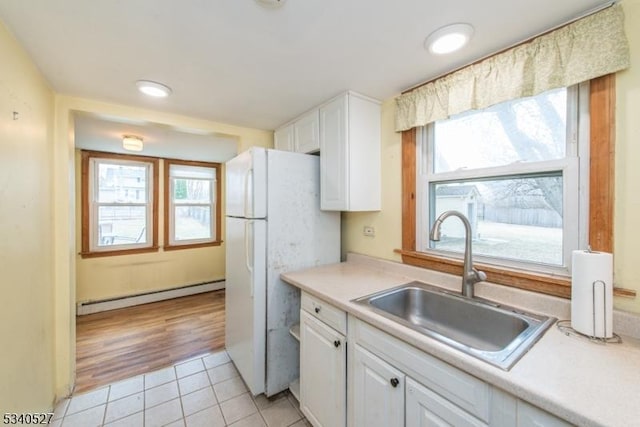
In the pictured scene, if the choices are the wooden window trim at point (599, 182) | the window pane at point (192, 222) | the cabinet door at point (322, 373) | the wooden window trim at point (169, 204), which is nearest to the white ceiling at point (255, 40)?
the wooden window trim at point (599, 182)

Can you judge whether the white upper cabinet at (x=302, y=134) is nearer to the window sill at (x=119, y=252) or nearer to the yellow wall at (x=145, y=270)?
the yellow wall at (x=145, y=270)

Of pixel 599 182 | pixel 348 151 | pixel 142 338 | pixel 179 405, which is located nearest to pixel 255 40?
pixel 348 151

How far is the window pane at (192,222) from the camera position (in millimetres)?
4109

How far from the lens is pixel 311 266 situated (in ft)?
6.71

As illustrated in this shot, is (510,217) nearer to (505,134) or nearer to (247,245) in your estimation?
(505,134)

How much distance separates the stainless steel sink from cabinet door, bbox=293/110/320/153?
1258 millimetres

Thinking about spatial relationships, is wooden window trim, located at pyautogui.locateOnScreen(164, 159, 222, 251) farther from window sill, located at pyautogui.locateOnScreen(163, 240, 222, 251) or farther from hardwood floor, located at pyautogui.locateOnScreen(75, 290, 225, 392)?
hardwood floor, located at pyautogui.locateOnScreen(75, 290, 225, 392)

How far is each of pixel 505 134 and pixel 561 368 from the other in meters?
1.14

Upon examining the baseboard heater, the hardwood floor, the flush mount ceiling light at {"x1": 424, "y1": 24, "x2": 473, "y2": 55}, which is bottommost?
the hardwood floor

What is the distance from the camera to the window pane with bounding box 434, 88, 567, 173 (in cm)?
125

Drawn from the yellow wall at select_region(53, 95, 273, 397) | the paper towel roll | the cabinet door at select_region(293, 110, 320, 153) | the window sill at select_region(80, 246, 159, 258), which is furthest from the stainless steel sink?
the window sill at select_region(80, 246, 159, 258)

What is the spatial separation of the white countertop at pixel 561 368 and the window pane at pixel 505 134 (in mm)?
707

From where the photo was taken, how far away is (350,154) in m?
1.83

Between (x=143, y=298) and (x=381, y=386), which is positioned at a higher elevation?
(x=381, y=386)
